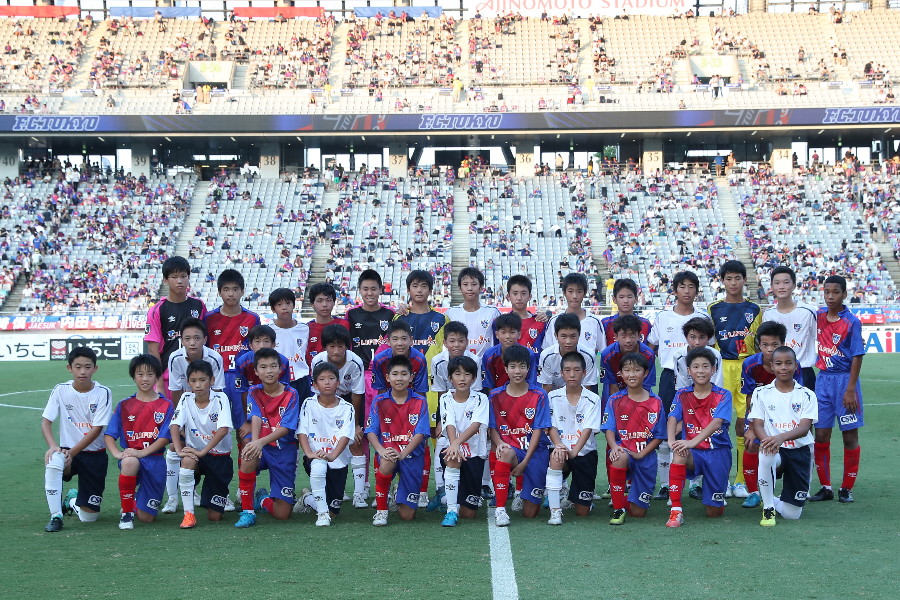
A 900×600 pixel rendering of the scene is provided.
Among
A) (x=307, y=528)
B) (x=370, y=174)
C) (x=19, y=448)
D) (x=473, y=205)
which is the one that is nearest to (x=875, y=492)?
(x=307, y=528)

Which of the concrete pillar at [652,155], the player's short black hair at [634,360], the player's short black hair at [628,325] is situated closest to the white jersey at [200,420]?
the player's short black hair at [634,360]

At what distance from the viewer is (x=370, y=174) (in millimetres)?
39188

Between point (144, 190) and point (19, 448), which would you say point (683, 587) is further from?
point (144, 190)

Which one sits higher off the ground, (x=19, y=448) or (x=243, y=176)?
(x=243, y=176)

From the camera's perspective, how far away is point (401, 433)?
7074 millimetres

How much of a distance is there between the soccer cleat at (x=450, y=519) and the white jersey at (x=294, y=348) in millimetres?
1999

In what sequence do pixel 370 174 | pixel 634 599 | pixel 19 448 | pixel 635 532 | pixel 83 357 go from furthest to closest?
pixel 370 174, pixel 19 448, pixel 83 357, pixel 635 532, pixel 634 599

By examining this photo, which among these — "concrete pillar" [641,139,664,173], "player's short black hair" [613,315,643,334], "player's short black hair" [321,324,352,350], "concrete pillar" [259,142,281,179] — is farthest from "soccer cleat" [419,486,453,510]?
"concrete pillar" [259,142,281,179]

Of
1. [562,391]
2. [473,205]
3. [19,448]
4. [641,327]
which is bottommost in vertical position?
[19,448]

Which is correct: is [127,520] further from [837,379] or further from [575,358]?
[837,379]

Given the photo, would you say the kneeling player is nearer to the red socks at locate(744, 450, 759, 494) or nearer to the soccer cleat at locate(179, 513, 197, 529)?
the red socks at locate(744, 450, 759, 494)

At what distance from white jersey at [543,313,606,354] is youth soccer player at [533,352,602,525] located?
0.85m

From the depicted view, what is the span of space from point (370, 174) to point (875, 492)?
32866mm

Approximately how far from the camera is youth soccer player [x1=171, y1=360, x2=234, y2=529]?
6.93 metres
